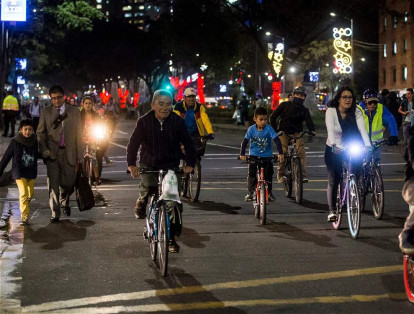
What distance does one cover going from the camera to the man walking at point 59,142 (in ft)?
39.0

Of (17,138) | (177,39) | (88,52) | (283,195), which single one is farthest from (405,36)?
(17,138)

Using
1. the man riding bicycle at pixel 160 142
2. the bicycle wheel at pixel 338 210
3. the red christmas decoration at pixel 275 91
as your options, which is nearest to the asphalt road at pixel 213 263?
the bicycle wheel at pixel 338 210

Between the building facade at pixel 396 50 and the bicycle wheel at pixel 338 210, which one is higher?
the building facade at pixel 396 50

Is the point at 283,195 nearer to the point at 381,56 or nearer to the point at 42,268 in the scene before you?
the point at 42,268

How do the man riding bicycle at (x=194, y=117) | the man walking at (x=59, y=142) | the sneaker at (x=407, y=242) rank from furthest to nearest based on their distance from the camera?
the man riding bicycle at (x=194, y=117) → the man walking at (x=59, y=142) → the sneaker at (x=407, y=242)

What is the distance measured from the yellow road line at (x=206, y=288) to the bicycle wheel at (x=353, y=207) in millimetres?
1752

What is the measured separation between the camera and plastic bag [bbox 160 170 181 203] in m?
8.50

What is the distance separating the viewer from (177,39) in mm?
58062

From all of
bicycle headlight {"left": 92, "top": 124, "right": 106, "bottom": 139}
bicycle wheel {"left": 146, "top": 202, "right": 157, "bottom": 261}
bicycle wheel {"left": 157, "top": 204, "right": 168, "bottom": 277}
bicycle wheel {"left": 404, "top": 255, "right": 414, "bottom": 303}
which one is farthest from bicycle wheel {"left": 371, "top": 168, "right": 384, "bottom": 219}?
bicycle headlight {"left": 92, "top": 124, "right": 106, "bottom": 139}

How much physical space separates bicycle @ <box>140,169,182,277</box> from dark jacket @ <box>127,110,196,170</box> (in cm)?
17

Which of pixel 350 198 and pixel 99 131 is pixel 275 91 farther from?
pixel 350 198

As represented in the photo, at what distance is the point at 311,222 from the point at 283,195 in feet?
11.3

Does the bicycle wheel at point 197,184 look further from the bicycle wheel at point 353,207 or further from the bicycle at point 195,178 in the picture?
the bicycle wheel at point 353,207

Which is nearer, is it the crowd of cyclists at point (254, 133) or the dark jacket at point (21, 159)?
the crowd of cyclists at point (254, 133)
